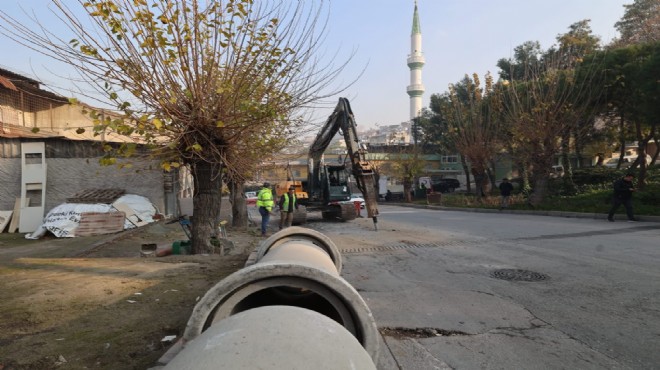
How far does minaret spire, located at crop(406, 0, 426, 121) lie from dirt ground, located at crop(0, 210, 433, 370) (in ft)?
278

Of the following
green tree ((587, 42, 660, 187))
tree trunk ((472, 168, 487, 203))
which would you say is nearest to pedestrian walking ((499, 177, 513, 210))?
green tree ((587, 42, 660, 187))

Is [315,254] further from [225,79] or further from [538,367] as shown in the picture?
[225,79]

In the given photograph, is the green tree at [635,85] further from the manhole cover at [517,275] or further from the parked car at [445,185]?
the parked car at [445,185]

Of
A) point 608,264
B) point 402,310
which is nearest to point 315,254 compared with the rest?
point 402,310

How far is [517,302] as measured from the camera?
555 centimetres

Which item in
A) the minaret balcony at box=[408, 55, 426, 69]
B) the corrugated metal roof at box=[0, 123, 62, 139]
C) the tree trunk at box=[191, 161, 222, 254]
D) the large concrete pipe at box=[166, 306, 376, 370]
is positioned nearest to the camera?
the large concrete pipe at box=[166, 306, 376, 370]

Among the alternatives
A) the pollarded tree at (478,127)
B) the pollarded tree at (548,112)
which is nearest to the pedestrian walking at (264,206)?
the pollarded tree at (548,112)

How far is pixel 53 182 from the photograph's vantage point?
16234 mm

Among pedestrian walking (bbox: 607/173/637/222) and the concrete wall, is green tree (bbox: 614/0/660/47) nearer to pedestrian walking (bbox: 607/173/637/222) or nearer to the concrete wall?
pedestrian walking (bbox: 607/173/637/222)

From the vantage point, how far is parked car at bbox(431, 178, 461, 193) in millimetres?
45375

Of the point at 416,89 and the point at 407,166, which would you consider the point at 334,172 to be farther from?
the point at 416,89

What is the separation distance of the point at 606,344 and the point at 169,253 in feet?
27.0

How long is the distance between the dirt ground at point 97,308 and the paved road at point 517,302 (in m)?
2.14

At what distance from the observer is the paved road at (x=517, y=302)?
3973mm
